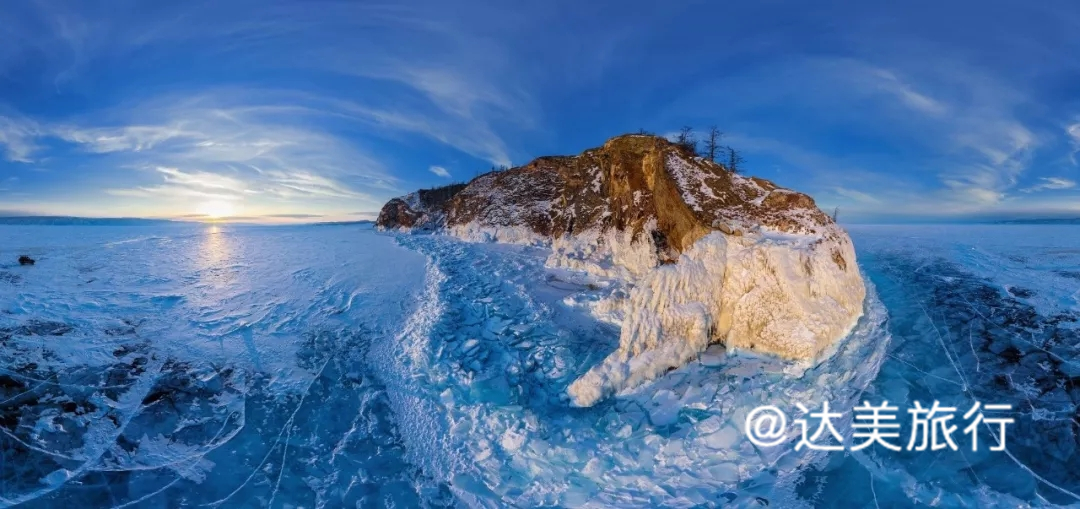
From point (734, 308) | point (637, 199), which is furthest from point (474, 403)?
point (637, 199)

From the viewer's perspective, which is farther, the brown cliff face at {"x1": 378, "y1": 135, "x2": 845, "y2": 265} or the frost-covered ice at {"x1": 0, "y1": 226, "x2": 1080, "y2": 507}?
the brown cliff face at {"x1": 378, "y1": 135, "x2": 845, "y2": 265}

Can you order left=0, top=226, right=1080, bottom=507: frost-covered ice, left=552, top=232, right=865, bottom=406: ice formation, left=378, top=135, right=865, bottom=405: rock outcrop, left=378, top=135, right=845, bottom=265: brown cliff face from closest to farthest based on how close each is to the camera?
1. left=0, top=226, right=1080, bottom=507: frost-covered ice
2. left=552, top=232, right=865, bottom=406: ice formation
3. left=378, top=135, right=865, bottom=405: rock outcrop
4. left=378, top=135, right=845, bottom=265: brown cliff face

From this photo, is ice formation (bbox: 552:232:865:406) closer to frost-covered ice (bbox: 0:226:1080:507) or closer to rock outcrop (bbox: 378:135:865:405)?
rock outcrop (bbox: 378:135:865:405)

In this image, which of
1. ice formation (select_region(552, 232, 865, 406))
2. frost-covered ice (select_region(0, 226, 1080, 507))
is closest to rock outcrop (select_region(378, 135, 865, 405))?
ice formation (select_region(552, 232, 865, 406))

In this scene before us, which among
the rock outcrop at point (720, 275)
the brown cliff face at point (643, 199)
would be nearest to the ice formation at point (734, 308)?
the rock outcrop at point (720, 275)

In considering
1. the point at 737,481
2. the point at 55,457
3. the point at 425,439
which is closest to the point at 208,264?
the point at 55,457

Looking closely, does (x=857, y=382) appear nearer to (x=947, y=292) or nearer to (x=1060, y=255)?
(x=947, y=292)
